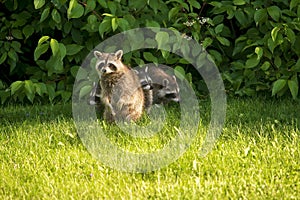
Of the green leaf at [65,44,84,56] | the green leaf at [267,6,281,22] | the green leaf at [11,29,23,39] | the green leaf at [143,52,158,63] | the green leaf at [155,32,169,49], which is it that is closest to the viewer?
the green leaf at [155,32,169,49]

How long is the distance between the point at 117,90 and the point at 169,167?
1.09m

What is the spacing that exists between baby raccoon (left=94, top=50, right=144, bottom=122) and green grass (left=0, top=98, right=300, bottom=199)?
0.31 meters

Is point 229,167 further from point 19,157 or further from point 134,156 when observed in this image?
point 19,157

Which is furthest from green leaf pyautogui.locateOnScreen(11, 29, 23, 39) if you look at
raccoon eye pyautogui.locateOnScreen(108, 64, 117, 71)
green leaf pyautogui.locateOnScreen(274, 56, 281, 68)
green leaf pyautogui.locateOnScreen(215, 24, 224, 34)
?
green leaf pyautogui.locateOnScreen(274, 56, 281, 68)

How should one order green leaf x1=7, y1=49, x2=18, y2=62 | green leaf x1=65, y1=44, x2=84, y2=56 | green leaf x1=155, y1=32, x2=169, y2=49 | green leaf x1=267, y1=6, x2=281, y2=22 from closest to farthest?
green leaf x1=155, y1=32, x2=169, y2=49 → green leaf x1=267, y1=6, x2=281, y2=22 → green leaf x1=65, y1=44, x2=84, y2=56 → green leaf x1=7, y1=49, x2=18, y2=62

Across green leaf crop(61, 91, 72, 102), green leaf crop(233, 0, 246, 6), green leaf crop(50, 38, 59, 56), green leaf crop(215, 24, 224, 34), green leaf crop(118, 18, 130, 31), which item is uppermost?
green leaf crop(233, 0, 246, 6)

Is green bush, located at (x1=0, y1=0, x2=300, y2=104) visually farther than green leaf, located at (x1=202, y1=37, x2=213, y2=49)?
No

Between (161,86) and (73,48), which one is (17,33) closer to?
(73,48)

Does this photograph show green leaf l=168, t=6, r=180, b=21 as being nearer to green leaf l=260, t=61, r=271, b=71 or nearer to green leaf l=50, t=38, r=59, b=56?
green leaf l=260, t=61, r=271, b=71

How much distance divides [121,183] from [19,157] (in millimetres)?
906

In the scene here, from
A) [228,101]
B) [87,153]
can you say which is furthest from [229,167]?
[228,101]

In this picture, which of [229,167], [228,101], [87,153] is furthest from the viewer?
[228,101]

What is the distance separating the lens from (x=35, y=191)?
3631 millimetres

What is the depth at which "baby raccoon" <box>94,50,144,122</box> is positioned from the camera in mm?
4711
